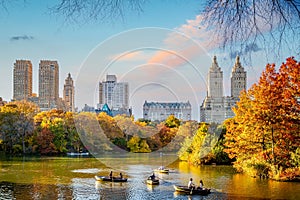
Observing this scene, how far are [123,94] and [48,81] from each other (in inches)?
2573

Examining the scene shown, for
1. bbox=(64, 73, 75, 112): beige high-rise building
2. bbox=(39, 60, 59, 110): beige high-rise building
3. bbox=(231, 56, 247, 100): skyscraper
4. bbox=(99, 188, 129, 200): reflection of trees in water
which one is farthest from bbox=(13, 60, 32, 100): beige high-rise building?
bbox=(231, 56, 247, 100): skyscraper

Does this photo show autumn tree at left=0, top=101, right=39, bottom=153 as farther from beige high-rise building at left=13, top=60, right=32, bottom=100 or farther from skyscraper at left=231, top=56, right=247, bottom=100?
beige high-rise building at left=13, top=60, right=32, bottom=100

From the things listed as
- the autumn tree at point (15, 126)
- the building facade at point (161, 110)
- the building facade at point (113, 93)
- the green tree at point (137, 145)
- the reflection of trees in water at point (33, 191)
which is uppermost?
the building facade at point (113, 93)

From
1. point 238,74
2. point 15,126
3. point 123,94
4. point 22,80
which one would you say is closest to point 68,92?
point 22,80

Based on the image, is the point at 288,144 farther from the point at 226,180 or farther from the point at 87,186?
the point at 87,186

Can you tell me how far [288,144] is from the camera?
1609 cm

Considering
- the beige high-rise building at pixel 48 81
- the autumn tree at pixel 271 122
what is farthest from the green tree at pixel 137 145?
the beige high-rise building at pixel 48 81

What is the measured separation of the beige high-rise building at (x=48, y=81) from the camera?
82.7 metres

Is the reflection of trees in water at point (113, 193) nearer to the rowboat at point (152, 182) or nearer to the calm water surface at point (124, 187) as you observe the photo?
the calm water surface at point (124, 187)

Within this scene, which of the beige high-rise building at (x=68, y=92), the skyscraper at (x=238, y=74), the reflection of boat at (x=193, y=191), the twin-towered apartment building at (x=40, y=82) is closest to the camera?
the skyscraper at (x=238, y=74)

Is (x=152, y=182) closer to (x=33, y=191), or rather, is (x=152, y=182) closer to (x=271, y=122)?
(x=33, y=191)

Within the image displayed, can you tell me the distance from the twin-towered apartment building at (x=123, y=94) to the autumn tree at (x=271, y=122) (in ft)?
3.37

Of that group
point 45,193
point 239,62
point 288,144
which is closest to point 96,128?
point 288,144

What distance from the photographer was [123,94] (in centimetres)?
2702
